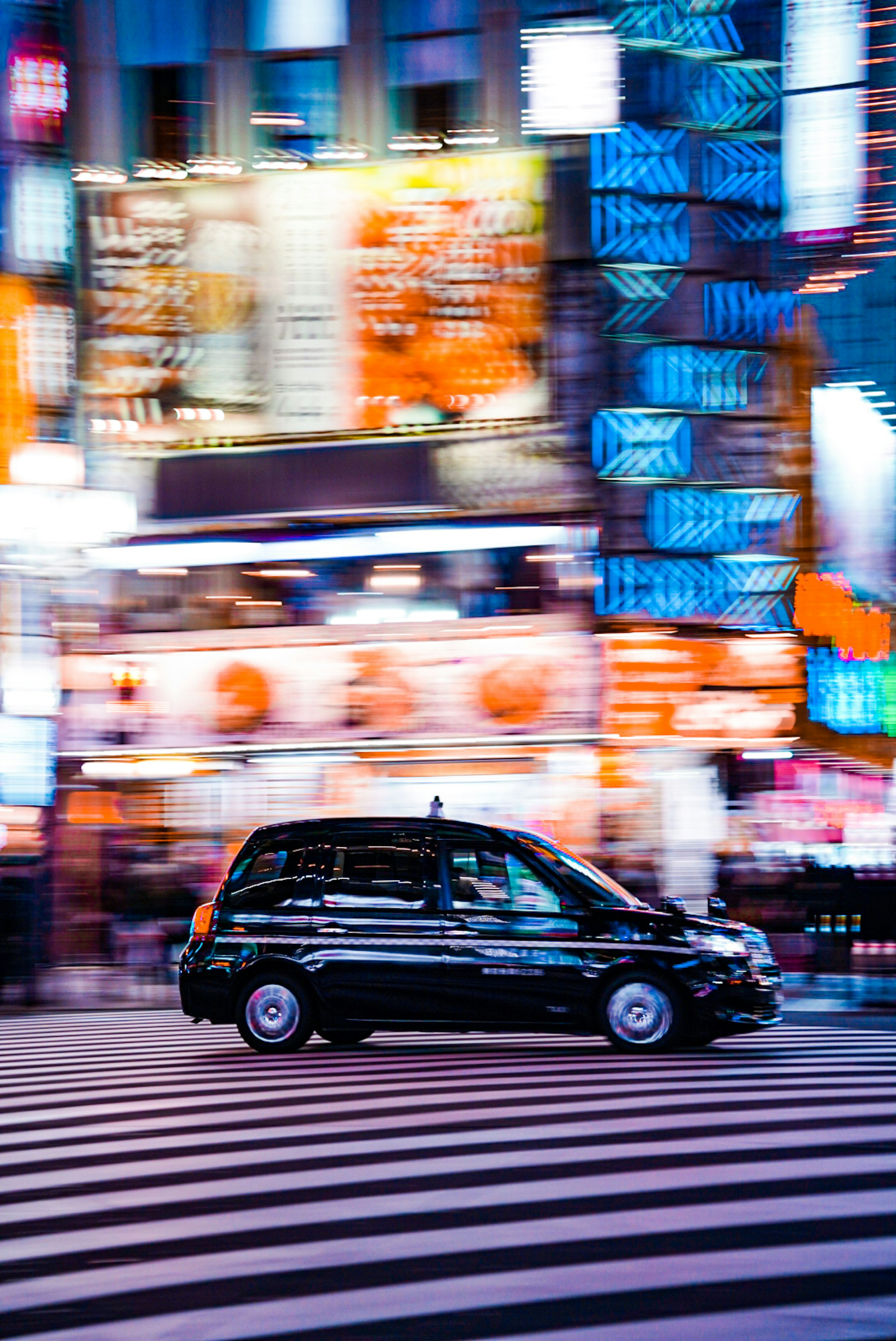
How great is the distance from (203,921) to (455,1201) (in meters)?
6.30

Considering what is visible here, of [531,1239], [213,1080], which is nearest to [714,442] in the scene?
[213,1080]

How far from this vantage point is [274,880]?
41.7 feet

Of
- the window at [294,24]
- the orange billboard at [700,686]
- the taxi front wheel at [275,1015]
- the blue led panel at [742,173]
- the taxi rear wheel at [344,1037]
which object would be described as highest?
the window at [294,24]

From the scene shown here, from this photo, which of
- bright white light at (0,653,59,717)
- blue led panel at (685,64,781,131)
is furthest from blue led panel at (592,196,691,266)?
bright white light at (0,653,59,717)

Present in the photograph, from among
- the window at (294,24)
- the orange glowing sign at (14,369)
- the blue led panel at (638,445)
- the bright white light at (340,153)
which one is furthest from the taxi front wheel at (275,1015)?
the window at (294,24)

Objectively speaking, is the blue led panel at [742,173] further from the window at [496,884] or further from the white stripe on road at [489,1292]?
the white stripe on road at [489,1292]

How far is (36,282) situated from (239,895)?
15171mm

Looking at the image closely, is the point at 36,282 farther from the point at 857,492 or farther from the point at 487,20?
the point at 857,492

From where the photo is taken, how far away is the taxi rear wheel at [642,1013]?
1182 cm

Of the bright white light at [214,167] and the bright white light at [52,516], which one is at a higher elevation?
the bright white light at [214,167]

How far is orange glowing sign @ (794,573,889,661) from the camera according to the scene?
42250 millimetres

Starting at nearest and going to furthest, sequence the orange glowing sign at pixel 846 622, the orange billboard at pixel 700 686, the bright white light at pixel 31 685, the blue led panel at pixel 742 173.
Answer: the orange billboard at pixel 700 686 < the bright white light at pixel 31 685 < the blue led panel at pixel 742 173 < the orange glowing sign at pixel 846 622

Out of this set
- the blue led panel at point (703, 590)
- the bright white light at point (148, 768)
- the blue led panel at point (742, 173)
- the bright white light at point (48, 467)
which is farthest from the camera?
the blue led panel at point (742, 173)

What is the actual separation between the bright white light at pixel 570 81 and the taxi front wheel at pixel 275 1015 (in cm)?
1496
